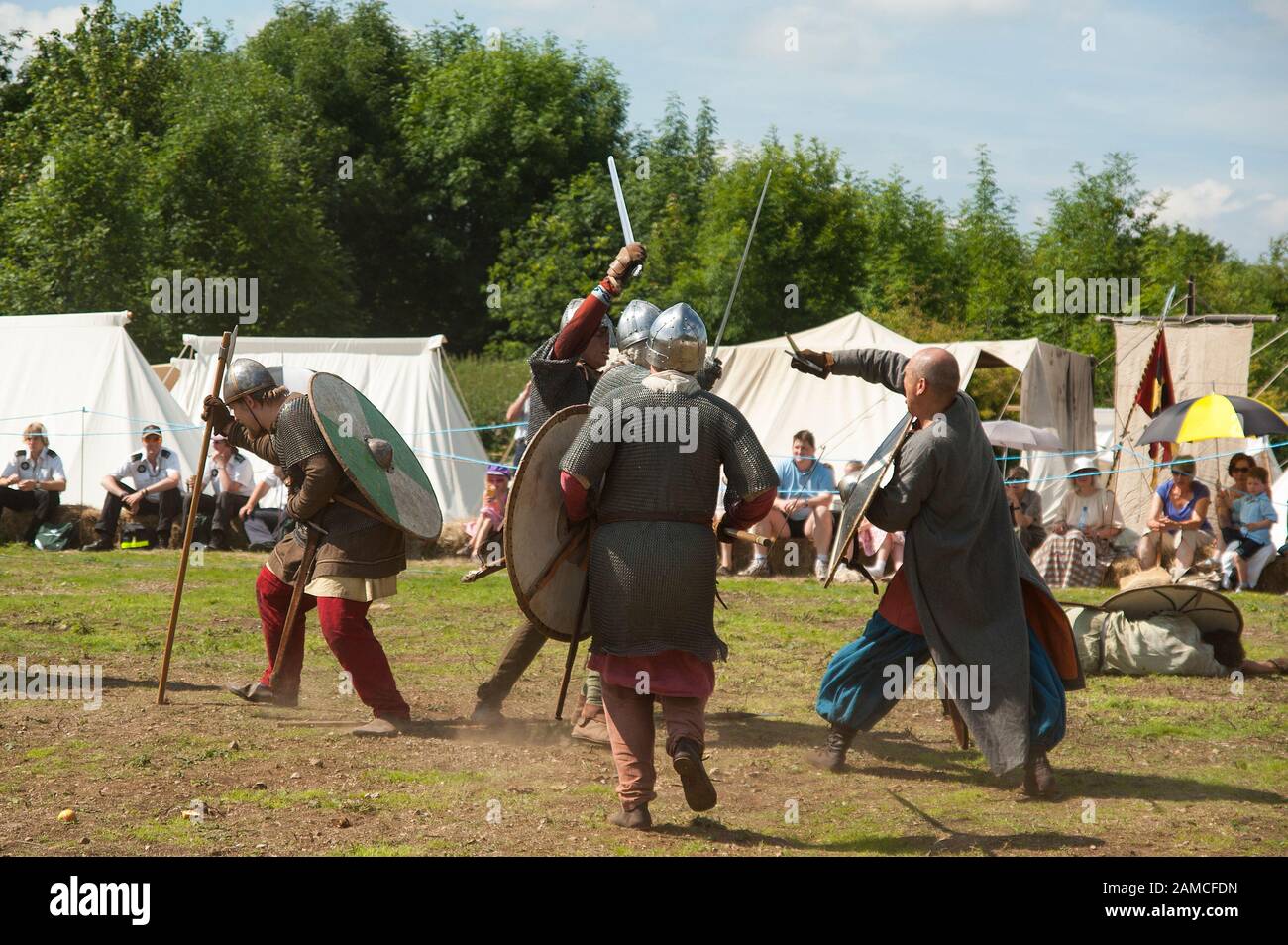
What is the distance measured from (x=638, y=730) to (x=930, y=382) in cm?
156

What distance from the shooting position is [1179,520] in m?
10.5

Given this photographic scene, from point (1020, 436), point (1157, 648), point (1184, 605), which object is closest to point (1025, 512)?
point (1020, 436)

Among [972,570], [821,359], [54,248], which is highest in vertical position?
[54,248]

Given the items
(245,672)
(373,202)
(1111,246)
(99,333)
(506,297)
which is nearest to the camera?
(245,672)

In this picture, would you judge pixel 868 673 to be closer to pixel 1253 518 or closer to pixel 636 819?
pixel 636 819

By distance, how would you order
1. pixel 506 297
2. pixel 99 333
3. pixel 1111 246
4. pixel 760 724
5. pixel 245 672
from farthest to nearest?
pixel 506 297 → pixel 1111 246 → pixel 99 333 → pixel 245 672 → pixel 760 724

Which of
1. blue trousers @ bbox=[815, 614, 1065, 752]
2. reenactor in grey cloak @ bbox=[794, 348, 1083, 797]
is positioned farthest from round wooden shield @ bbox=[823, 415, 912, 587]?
blue trousers @ bbox=[815, 614, 1065, 752]

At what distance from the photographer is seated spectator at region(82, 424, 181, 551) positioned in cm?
1277

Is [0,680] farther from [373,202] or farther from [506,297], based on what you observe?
[373,202]

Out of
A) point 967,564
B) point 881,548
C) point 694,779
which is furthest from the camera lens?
point 881,548

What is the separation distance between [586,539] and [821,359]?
3.66 ft

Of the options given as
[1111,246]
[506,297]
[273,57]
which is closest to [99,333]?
[506,297]

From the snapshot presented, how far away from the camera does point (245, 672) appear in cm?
695

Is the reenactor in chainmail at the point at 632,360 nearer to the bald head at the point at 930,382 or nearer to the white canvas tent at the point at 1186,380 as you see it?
the bald head at the point at 930,382
